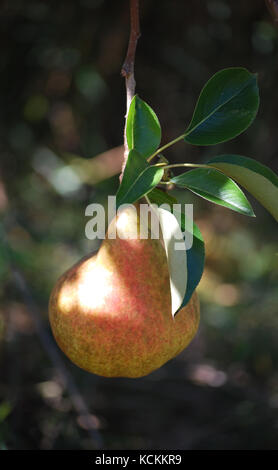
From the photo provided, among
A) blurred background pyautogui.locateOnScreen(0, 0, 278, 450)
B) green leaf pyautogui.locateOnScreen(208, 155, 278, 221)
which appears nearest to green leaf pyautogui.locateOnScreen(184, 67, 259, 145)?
green leaf pyautogui.locateOnScreen(208, 155, 278, 221)

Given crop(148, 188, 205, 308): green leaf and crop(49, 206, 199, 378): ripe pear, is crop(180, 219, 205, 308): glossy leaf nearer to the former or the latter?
crop(148, 188, 205, 308): green leaf

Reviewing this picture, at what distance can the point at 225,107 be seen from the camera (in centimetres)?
73

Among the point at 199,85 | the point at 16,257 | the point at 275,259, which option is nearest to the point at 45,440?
the point at 16,257

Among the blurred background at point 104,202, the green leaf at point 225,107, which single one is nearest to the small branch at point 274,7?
the green leaf at point 225,107

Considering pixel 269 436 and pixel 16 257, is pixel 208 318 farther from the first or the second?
pixel 16 257

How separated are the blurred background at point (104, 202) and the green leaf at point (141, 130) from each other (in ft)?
2.69

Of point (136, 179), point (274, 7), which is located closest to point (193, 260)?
point (136, 179)

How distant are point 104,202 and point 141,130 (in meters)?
1.36

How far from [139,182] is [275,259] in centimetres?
161

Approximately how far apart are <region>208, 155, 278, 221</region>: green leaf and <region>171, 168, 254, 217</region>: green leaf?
2 centimetres

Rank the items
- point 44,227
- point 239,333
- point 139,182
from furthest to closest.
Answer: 1. point 44,227
2. point 239,333
3. point 139,182

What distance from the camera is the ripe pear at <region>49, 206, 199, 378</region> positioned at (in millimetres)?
729

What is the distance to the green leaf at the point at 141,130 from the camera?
27.7 inches

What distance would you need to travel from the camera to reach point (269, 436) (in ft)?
5.53
